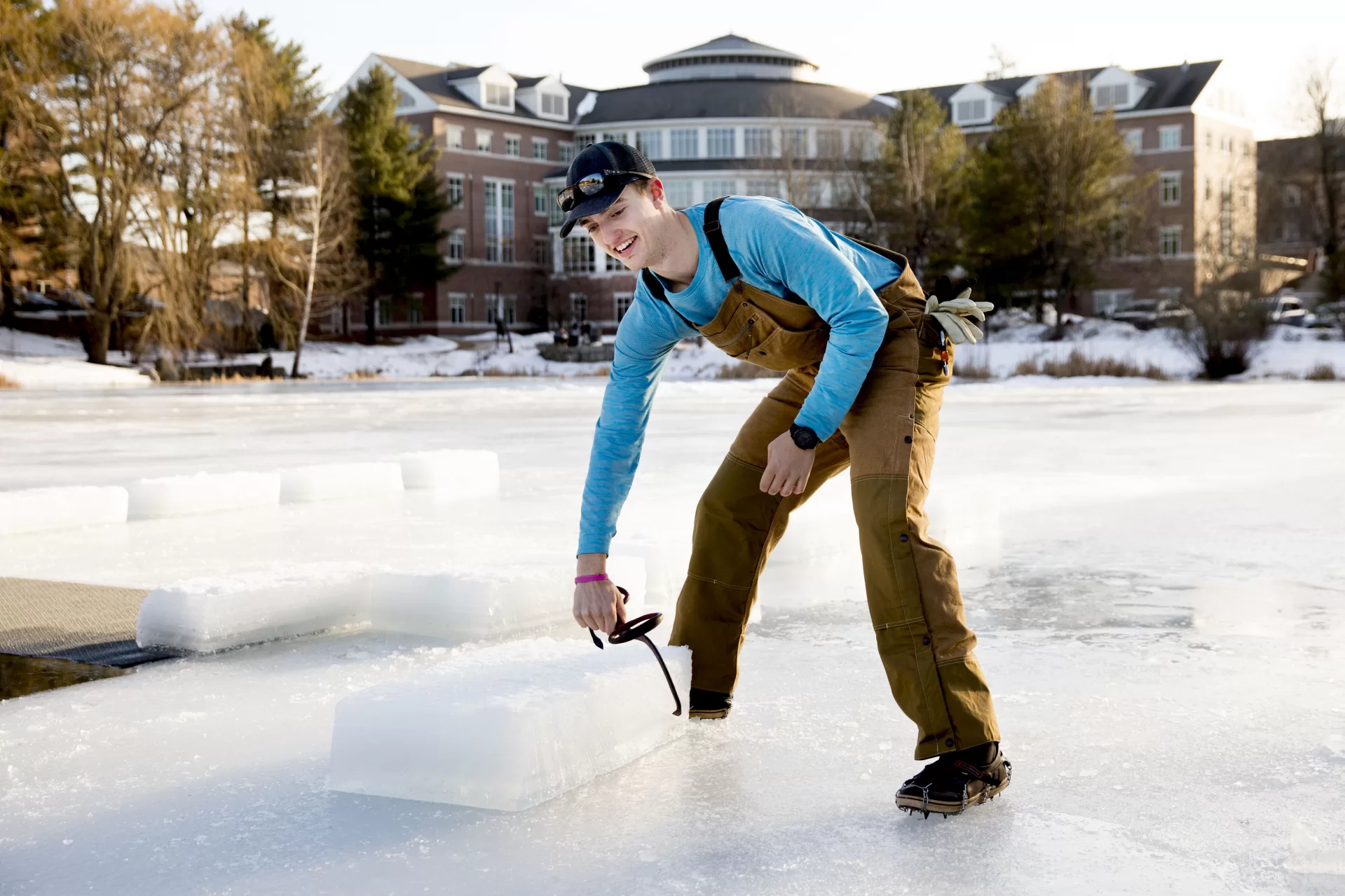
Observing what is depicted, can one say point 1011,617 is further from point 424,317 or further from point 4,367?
point 424,317

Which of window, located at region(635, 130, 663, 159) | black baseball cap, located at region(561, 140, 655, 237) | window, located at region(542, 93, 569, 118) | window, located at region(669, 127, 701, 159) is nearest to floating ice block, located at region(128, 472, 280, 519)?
black baseball cap, located at region(561, 140, 655, 237)

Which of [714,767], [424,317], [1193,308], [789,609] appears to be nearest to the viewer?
[714,767]

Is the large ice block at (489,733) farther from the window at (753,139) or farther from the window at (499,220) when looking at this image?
the window at (499,220)

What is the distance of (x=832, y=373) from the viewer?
2.78 meters

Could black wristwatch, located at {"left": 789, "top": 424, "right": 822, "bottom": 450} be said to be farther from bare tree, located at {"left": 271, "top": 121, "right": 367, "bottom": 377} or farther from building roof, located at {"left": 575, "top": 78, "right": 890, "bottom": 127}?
building roof, located at {"left": 575, "top": 78, "right": 890, "bottom": 127}

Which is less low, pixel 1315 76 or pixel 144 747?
pixel 1315 76

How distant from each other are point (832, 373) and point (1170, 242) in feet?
201

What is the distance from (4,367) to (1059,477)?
2667 centimetres

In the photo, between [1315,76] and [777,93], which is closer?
[1315,76]

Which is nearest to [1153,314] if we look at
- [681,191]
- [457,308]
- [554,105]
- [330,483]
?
[681,191]

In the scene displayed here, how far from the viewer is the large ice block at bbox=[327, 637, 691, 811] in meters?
2.83

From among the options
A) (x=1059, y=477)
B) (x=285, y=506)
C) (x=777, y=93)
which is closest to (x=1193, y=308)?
(x=1059, y=477)

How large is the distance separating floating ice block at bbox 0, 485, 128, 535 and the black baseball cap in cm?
501

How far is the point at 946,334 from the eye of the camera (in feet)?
10.1
